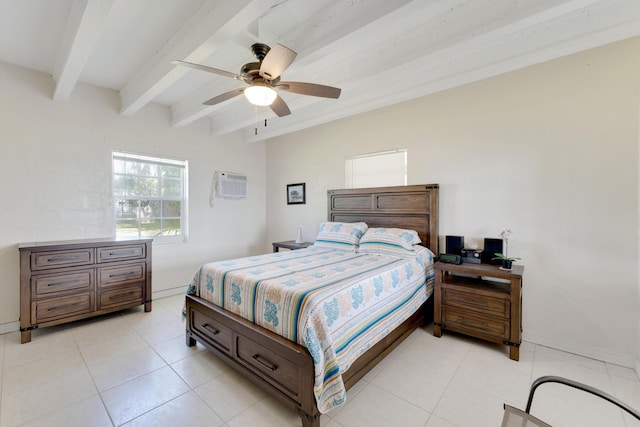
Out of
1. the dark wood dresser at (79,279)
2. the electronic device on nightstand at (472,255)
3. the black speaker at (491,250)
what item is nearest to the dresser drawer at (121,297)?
the dark wood dresser at (79,279)

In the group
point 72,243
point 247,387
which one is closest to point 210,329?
point 247,387

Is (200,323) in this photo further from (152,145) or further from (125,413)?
(152,145)

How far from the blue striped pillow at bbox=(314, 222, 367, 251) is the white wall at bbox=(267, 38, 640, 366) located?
1.01 metres

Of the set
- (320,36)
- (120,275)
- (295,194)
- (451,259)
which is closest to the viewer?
(320,36)

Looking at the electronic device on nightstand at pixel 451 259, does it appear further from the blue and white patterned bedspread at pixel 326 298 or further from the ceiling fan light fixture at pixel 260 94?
the ceiling fan light fixture at pixel 260 94

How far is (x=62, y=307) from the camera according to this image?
111 inches

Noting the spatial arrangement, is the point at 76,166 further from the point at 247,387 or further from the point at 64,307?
the point at 247,387

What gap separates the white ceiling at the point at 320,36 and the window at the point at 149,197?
3.31 feet

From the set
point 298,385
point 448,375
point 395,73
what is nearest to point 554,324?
point 448,375

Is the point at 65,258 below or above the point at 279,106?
below

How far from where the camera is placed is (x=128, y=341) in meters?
2.65

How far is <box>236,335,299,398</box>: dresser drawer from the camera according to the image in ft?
5.51

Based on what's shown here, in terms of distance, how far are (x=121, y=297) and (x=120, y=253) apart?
20.8 inches

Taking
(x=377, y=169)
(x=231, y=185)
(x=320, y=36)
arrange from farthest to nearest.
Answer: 1. (x=231, y=185)
2. (x=377, y=169)
3. (x=320, y=36)
